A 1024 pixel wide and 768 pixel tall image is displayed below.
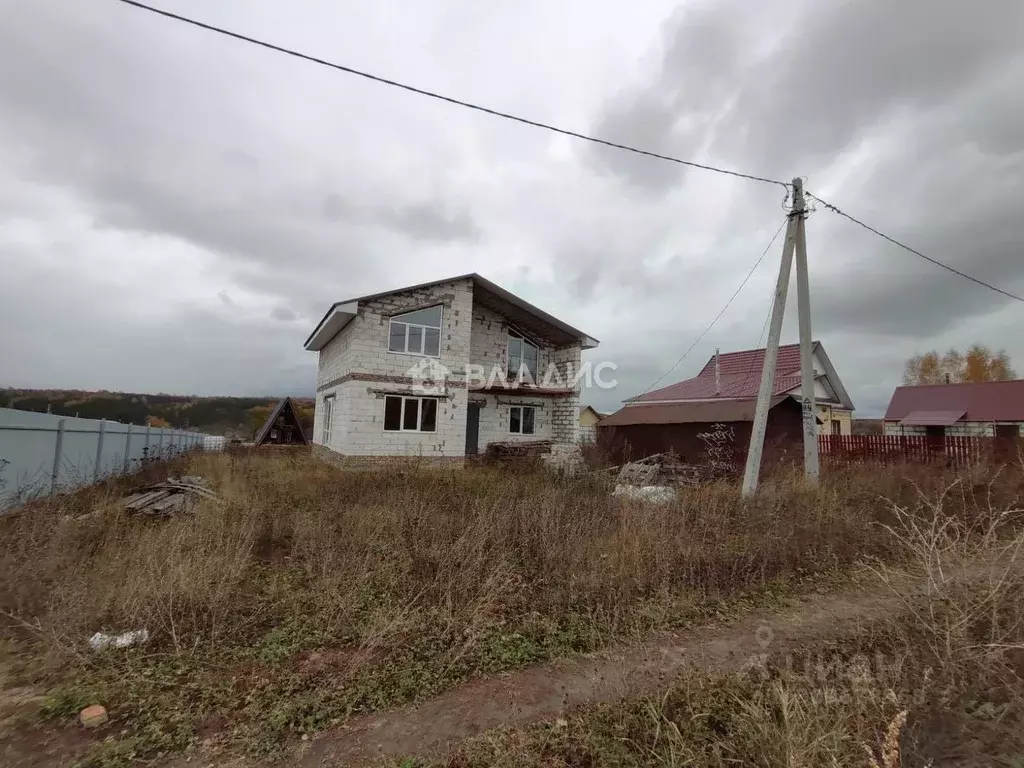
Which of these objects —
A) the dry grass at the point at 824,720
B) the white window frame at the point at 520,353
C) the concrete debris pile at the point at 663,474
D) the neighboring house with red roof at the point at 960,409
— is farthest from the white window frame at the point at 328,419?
the neighboring house with red roof at the point at 960,409

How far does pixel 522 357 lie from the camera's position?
19.0m

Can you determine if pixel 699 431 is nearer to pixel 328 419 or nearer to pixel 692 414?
pixel 692 414

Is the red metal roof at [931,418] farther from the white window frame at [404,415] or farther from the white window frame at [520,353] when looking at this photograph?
the white window frame at [404,415]

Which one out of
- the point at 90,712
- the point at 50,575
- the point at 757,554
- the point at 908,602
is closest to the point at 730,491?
the point at 757,554

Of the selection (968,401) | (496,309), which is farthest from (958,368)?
(496,309)

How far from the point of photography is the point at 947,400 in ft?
91.9

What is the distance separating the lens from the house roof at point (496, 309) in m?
14.7

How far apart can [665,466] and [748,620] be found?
29.5 feet

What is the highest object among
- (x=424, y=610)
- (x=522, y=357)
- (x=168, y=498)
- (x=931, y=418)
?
(x=522, y=357)

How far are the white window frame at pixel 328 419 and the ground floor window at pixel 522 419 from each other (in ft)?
21.1

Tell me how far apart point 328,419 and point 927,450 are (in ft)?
59.6

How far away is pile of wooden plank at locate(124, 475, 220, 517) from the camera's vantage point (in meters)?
7.73

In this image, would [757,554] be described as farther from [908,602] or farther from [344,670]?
[344,670]

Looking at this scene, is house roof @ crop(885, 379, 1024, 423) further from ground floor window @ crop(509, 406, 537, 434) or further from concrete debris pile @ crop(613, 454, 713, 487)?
ground floor window @ crop(509, 406, 537, 434)
